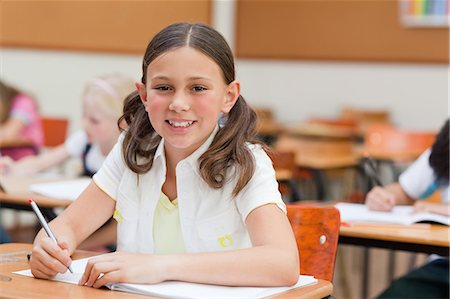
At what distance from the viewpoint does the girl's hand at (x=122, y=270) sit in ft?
5.56

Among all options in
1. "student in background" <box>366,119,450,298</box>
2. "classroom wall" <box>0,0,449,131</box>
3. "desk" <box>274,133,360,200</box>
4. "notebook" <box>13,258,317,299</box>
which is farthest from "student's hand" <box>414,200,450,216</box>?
"classroom wall" <box>0,0,449,131</box>

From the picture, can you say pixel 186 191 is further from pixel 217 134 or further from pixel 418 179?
pixel 418 179

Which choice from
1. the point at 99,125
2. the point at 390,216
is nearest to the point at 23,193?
the point at 99,125

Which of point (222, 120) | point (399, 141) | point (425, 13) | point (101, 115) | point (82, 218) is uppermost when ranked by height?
point (425, 13)

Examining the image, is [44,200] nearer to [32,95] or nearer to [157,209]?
[157,209]

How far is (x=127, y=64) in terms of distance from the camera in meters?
7.66

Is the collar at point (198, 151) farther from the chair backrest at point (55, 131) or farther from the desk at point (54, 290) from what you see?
the chair backrest at point (55, 131)

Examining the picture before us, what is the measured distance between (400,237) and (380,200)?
21.2 inches

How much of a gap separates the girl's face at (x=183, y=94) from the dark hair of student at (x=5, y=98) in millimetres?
3999

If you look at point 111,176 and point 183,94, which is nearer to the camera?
point 183,94

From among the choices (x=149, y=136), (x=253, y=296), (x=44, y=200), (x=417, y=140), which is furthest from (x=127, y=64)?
(x=253, y=296)

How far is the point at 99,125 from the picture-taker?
367 cm

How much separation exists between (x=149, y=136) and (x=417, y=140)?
388 centimetres

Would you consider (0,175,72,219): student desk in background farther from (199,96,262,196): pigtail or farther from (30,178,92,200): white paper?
(199,96,262,196): pigtail
